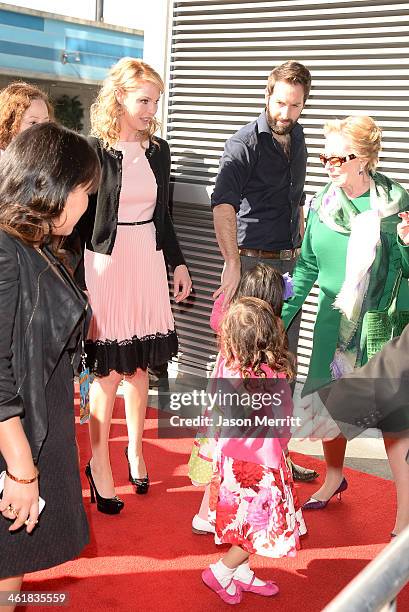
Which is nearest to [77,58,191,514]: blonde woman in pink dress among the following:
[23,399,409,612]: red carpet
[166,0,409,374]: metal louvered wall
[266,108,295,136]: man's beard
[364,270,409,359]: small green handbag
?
[23,399,409,612]: red carpet

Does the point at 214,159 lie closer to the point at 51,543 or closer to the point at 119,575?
the point at 119,575

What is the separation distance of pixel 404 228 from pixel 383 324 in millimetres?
451

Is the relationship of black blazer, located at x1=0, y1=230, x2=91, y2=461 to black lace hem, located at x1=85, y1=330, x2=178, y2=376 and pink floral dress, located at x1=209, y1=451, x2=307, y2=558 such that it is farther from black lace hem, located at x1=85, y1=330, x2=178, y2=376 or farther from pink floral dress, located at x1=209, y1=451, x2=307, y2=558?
black lace hem, located at x1=85, y1=330, x2=178, y2=376

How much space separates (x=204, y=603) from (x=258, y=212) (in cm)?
195

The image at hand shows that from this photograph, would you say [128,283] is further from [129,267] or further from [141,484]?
[141,484]

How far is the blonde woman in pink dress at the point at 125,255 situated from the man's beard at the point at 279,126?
539 mm

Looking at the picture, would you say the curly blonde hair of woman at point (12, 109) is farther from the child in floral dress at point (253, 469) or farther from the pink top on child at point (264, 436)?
the pink top on child at point (264, 436)

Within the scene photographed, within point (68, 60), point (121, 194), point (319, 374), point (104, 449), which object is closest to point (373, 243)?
point (319, 374)

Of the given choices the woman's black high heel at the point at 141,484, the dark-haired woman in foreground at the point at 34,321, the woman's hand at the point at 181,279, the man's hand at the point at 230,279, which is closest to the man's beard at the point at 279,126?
the man's hand at the point at 230,279

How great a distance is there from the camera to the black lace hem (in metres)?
3.77

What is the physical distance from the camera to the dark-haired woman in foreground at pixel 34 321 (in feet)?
6.29

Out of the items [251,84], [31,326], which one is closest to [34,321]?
[31,326]

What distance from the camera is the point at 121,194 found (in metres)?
3.73

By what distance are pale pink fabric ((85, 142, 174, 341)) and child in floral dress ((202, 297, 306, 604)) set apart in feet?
2.83
